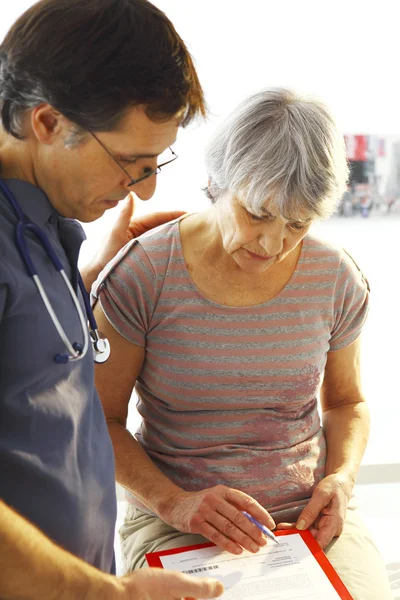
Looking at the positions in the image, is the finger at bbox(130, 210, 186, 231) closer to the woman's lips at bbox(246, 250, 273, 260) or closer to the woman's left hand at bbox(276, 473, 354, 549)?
the woman's lips at bbox(246, 250, 273, 260)

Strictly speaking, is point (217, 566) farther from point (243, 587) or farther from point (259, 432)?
point (259, 432)

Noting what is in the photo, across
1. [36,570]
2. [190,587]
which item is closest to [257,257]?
[190,587]

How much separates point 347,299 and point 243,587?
25.7 inches

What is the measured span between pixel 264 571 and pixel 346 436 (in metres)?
0.45

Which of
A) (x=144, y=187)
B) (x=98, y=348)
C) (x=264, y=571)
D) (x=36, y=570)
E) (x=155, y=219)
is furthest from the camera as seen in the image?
(x=155, y=219)

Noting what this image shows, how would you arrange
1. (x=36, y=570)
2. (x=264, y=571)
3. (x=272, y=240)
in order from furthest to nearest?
(x=272, y=240) < (x=264, y=571) < (x=36, y=570)

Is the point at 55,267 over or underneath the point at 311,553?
over

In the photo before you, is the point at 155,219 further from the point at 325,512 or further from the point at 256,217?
the point at 325,512

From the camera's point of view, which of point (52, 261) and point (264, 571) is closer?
point (52, 261)

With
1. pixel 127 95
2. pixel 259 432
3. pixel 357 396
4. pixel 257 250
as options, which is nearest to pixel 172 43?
pixel 127 95

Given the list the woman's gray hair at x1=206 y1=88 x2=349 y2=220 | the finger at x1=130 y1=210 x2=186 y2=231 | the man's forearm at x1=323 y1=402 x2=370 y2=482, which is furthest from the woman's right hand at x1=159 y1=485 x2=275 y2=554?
the finger at x1=130 y1=210 x2=186 y2=231

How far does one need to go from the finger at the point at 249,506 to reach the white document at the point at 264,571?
0.15 ft

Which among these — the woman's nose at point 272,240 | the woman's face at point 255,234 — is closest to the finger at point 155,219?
the woman's face at point 255,234

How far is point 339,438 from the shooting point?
5.34ft
